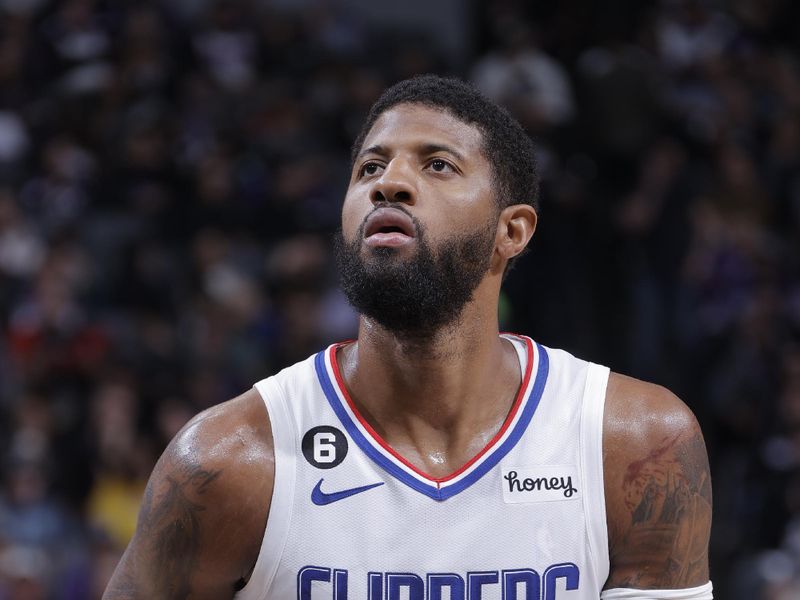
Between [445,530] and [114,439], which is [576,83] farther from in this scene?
[445,530]

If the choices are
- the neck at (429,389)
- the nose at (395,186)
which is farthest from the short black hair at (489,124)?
the neck at (429,389)

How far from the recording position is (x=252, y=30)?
9.59m

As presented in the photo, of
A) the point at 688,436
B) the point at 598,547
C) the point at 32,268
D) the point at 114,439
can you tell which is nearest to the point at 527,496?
the point at 598,547

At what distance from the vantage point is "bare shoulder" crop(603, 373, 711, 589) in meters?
2.93

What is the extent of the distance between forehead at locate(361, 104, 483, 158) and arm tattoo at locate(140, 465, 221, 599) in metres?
0.94

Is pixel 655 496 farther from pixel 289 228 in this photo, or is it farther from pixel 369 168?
pixel 289 228

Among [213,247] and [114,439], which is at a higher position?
[213,247]

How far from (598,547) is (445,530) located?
1.18 ft

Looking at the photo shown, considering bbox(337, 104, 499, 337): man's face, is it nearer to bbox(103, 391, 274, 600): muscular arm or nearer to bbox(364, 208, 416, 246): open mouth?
bbox(364, 208, 416, 246): open mouth

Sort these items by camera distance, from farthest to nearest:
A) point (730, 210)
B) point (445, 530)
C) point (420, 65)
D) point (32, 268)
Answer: point (420, 65)
point (730, 210)
point (32, 268)
point (445, 530)

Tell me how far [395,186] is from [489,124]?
0.39 m

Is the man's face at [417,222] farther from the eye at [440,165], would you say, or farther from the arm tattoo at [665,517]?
the arm tattoo at [665,517]

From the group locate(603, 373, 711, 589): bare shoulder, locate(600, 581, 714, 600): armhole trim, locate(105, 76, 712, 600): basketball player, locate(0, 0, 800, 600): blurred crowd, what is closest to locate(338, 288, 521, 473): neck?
locate(105, 76, 712, 600): basketball player

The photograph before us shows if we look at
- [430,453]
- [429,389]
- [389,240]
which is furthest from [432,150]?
[430,453]
